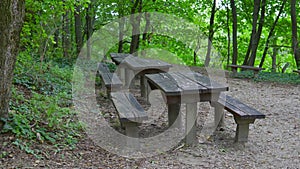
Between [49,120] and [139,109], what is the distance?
1.04 metres

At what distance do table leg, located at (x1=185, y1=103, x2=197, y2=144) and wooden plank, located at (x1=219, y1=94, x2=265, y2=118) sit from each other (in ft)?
1.56

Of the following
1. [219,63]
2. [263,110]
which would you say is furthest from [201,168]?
[219,63]

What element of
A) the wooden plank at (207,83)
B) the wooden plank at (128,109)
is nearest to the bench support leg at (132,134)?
the wooden plank at (128,109)

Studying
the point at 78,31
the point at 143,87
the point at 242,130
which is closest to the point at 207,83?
the point at 242,130

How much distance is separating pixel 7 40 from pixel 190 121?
7.04 feet

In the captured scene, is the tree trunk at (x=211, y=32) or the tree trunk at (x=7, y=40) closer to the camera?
the tree trunk at (x=7, y=40)

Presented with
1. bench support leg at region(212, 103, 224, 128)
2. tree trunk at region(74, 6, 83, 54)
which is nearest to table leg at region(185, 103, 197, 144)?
bench support leg at region(212, 103, 224, 128)

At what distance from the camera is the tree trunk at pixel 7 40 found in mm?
2947

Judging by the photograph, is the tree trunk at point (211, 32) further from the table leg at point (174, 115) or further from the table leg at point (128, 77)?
the table leg at point (174, 115)

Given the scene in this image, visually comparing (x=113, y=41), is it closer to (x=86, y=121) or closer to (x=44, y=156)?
(x=86, y=121)

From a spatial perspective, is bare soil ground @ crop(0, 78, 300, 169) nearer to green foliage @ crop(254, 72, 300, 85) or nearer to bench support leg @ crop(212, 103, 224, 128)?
bench support leg @ crop(212, 103, 224, 128)

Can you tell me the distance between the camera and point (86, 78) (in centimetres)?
721

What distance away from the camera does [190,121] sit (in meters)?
3.74

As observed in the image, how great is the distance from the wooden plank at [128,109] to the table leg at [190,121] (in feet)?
1.82
